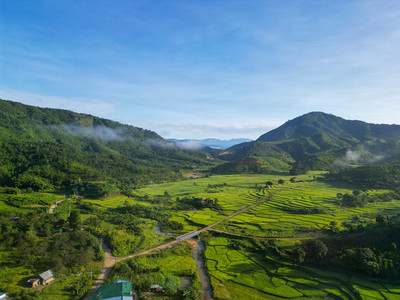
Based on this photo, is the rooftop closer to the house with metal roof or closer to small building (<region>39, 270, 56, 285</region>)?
small building (<region>39, 270, 56, 285</region>)

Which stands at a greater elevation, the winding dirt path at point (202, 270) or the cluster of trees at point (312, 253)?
the cluster of trees at point (312, 253)

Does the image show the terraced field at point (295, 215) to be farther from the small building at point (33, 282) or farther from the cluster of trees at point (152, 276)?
the small building at point (33, 282)

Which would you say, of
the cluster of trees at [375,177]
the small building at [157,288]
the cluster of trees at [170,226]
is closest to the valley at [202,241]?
the small building at [157,288]

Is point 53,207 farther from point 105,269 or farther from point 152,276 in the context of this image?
point 152,276

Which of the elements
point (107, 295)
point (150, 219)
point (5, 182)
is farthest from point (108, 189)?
point (107, 295)

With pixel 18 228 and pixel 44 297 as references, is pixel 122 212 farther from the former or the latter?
pixel 44 297
